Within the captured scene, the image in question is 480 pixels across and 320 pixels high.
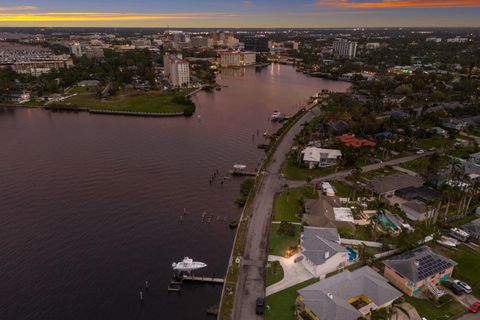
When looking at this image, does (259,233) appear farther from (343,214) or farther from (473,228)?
(473,228)

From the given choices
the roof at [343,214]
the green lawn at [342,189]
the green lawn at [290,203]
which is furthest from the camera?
the green lawn at [342,189]

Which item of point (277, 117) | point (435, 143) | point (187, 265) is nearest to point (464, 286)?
point (187, 265)

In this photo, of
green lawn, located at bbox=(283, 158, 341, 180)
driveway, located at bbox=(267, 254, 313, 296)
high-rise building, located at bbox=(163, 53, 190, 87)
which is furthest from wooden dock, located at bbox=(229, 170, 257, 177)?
high-rise building, located at bbox=(163, 53, 190, 87)

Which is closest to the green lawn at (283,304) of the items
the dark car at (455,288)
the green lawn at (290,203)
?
the green lawn at (290,203)

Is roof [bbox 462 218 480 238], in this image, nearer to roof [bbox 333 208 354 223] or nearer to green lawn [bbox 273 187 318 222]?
roof [bbox 333 208 354 223]

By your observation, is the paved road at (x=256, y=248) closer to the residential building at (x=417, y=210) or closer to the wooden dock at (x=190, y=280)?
the wooden dock at (x=190, y=280)

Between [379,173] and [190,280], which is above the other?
[379,173]
